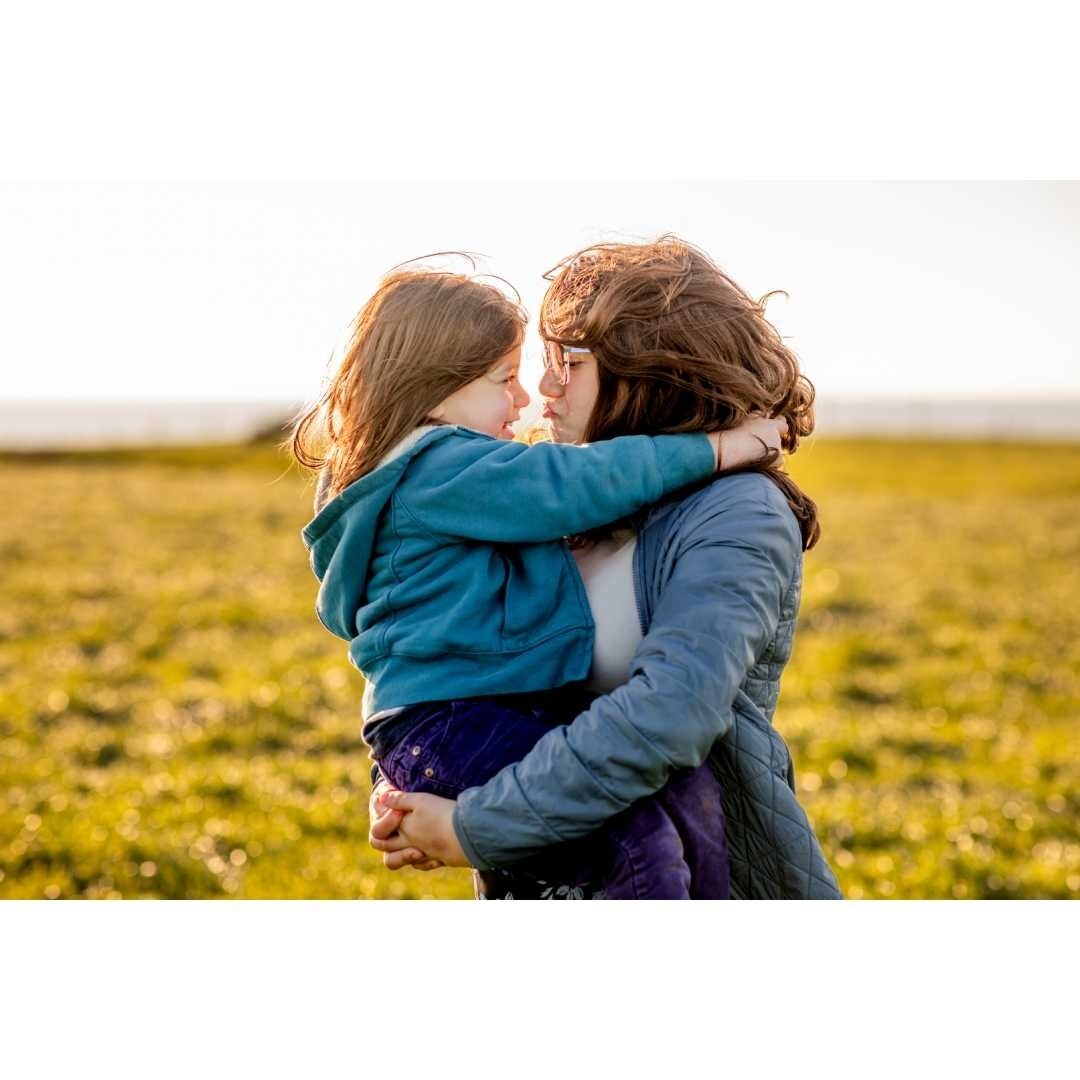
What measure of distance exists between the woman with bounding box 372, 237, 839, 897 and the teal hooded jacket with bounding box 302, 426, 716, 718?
113 millimetres

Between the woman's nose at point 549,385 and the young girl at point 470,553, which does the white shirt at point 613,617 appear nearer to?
the young girl at point 470,553

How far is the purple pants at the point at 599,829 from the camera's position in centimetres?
268

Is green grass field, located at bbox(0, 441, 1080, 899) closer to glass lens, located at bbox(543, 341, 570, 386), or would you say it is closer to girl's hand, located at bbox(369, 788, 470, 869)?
girl's hand, located at bbox(369, 788, 470, 869)

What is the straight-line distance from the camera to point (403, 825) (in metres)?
2.89

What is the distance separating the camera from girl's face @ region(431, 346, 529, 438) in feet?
10.0

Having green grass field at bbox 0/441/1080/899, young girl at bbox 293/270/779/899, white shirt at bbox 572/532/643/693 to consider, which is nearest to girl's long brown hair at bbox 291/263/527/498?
young girl at bbox 293/270/779/899

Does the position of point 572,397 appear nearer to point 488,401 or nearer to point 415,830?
point 488,401

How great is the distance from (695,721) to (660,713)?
85 millimetres

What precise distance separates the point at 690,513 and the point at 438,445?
2.04ft

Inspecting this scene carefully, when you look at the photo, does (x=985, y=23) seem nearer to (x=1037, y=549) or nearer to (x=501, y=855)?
(x=501, y=855)

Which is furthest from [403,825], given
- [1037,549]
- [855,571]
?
[1037,549]

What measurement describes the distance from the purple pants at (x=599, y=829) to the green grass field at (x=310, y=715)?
341 centimetres

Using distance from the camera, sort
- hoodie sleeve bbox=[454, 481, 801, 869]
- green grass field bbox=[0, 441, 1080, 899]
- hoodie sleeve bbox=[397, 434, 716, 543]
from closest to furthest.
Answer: hoodie sleeve bbox=[454, 481, 801, 869] → hoodie sleeve bbox=[397, 434, 716, 543] → green grass field bbox=[0, 441, 1080, 899]

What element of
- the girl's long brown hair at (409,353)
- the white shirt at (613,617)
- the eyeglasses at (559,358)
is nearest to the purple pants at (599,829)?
the white shirt at (613,617)
